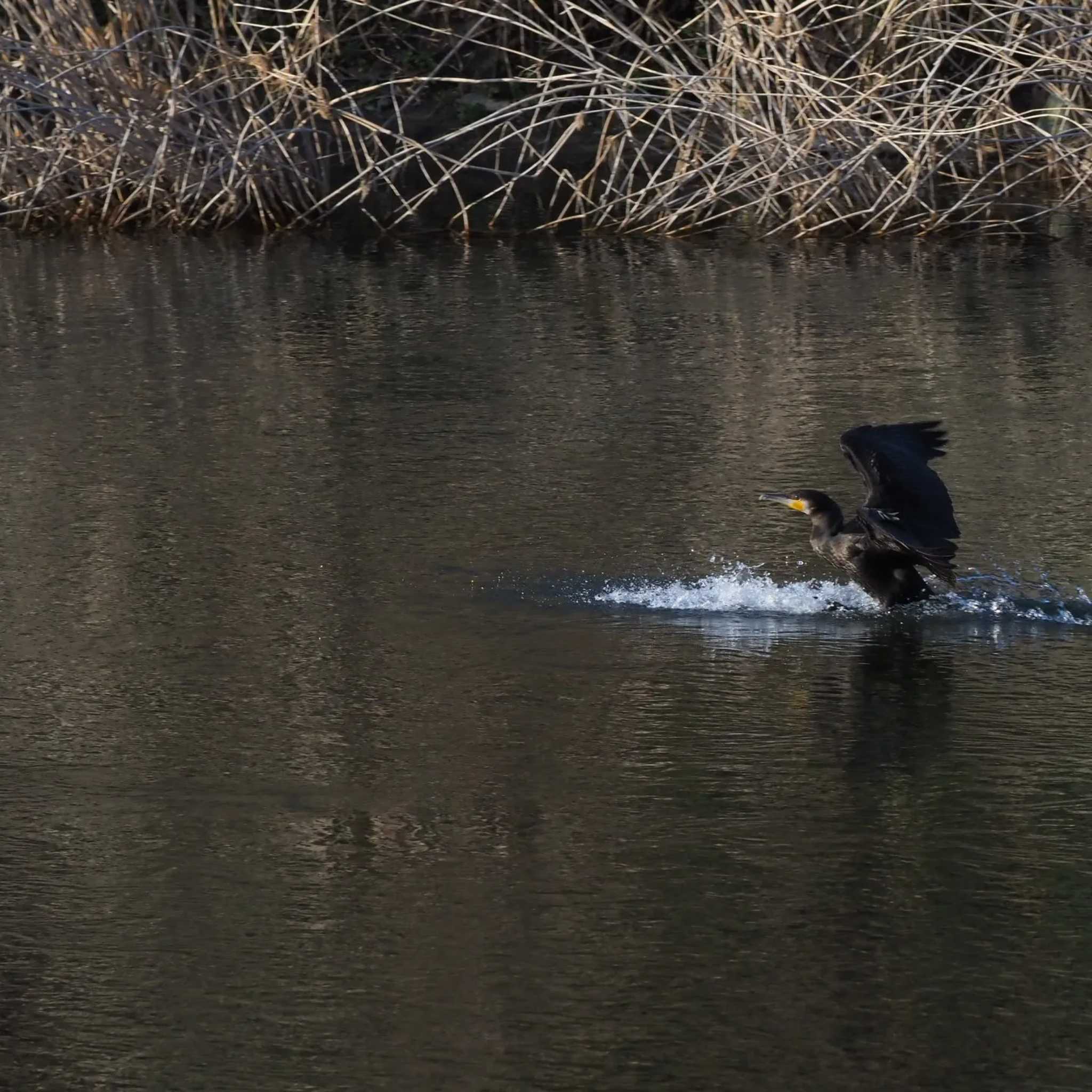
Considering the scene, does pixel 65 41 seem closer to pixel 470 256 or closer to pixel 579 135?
pixel 470 256

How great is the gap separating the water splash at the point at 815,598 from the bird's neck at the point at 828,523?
18 cm

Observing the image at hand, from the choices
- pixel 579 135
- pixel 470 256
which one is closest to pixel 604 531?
pixel 470 256

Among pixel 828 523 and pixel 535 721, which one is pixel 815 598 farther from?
pixel 535 721

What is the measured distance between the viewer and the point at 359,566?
7.08m

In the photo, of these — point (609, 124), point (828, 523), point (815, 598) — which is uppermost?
point (609, 124)

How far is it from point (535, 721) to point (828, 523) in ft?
4.85

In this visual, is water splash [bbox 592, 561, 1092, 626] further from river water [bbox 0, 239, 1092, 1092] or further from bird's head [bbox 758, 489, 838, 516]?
bird's head [bbox 758, 489, 838, 516]

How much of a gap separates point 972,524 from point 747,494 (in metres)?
0.88

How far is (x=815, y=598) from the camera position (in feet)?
22.1

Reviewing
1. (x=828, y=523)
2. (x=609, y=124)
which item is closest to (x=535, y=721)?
(x=828, y=523)

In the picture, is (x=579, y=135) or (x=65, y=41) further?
(x=579, y=135)

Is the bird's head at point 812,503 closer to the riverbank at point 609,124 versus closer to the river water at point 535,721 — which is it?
the river water at point 535,721

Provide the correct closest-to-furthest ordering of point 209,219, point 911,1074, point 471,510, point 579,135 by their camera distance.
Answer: point 911,1074 < point 471,510 < point 209,219 < point 579,135

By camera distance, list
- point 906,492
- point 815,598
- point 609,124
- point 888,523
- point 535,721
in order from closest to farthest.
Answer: point 535,721 → point 888,523 → point 906,492 → point 815,598 → point 609,124
